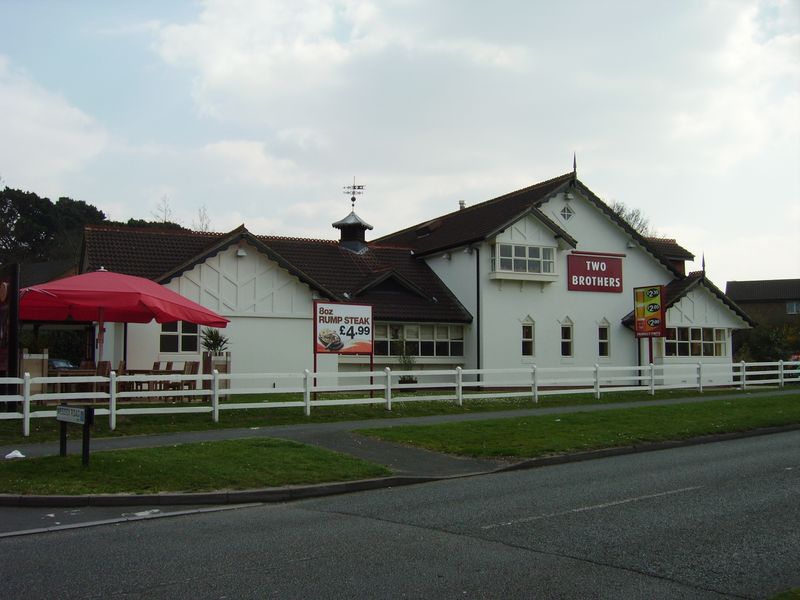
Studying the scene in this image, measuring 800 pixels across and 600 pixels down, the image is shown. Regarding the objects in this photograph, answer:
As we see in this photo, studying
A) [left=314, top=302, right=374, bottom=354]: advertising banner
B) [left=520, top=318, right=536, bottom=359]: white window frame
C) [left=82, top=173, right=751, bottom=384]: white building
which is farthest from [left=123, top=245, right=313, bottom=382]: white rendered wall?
[left=520, top=318, right=536, bottom=359]: white window frame

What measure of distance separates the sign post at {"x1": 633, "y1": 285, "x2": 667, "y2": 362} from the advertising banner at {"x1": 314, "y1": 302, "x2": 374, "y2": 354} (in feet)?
46.3

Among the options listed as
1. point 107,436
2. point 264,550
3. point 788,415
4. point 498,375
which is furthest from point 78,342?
point 264,550

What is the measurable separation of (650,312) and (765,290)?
2163 inches

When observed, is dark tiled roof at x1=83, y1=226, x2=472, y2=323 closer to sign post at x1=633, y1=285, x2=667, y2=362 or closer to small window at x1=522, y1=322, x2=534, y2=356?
small window at x1=522, y1=322, x2=534, y2=356

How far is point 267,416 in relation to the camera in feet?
61.4

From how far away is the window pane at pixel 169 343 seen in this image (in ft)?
83.8

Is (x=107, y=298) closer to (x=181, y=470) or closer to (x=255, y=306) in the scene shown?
(x=181, y=470)

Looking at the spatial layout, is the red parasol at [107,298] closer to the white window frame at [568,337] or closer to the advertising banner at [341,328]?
the advertising banner at [341,328]

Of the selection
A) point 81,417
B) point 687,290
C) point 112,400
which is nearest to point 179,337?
point 112,400

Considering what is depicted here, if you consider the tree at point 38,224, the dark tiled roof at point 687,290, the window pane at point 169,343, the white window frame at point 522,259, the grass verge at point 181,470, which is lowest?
the grass verge at point 181,470

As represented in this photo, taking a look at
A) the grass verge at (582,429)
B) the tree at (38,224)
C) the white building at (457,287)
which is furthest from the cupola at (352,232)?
the tree at (38,224)

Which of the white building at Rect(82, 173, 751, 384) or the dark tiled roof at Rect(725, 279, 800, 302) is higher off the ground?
the dark tiled roof at Rect(725, 279, 800, 302)

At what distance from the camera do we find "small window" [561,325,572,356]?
33.7 meters

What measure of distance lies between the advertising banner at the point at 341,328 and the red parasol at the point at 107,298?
2.44 metres
